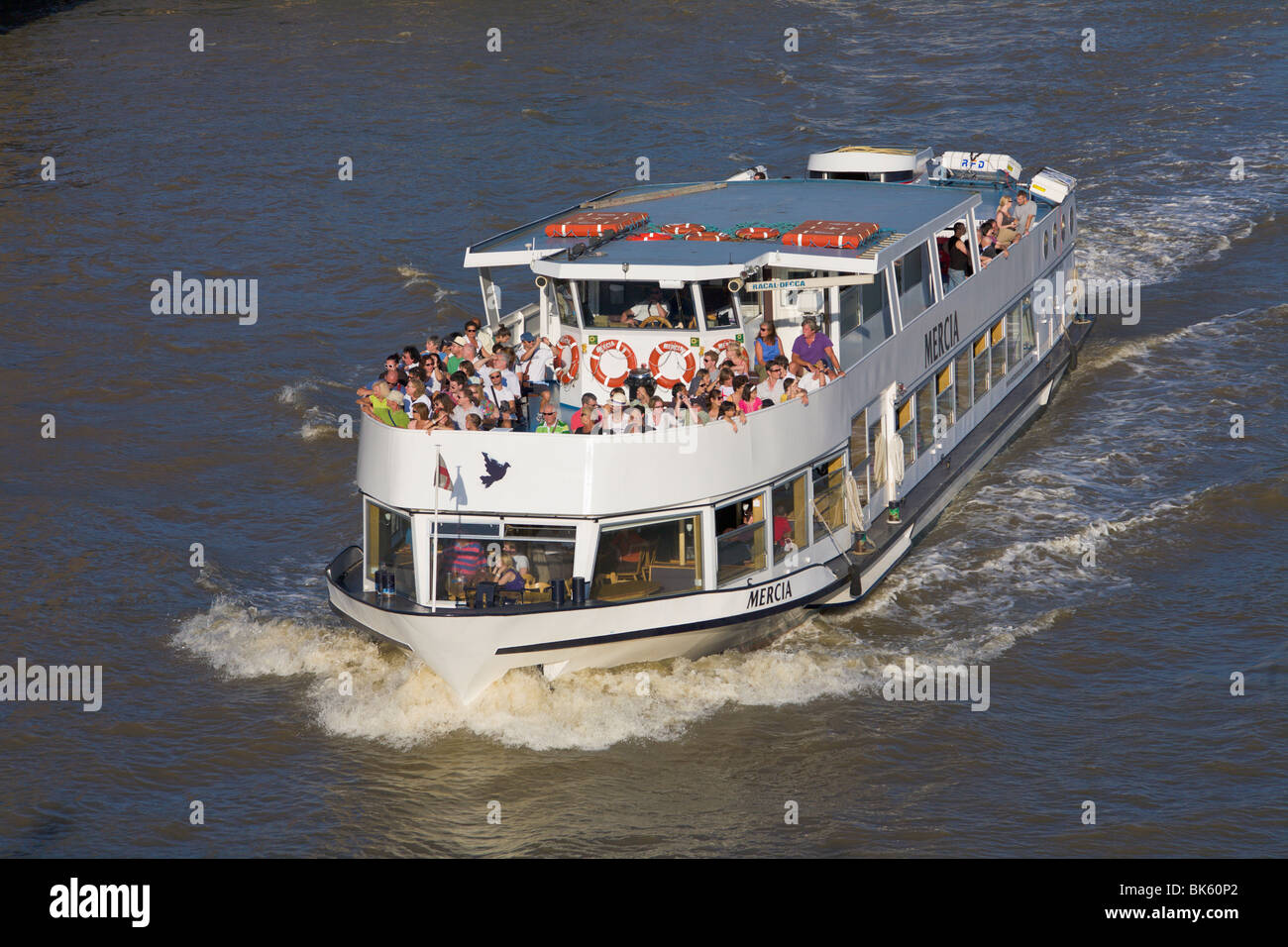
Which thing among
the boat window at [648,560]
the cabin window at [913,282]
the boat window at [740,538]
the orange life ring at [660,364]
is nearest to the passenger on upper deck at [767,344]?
the orange life ring at [660,364]

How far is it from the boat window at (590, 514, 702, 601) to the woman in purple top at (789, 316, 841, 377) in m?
2.89

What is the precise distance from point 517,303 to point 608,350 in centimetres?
1238

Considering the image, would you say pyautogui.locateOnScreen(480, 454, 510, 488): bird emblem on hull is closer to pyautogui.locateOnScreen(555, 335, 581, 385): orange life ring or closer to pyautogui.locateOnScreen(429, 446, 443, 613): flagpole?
pyautogui.locateOnScreen(429, 446, 443, 613): flagpole

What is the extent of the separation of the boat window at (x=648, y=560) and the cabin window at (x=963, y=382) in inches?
285

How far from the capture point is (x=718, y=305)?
19641 millimetres

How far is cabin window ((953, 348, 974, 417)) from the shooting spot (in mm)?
23578

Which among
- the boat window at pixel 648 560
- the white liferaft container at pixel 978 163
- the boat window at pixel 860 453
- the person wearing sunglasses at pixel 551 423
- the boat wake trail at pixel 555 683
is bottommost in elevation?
the boat wake trail at pixel 555 683

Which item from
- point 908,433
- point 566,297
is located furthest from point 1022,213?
point 566,297

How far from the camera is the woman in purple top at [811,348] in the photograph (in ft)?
63.2

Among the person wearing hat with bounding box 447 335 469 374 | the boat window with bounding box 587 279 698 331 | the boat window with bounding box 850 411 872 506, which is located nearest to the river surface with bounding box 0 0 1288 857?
the boat window with bounding box 850 411 872 506

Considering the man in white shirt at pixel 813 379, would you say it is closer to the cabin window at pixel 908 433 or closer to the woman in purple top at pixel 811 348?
the woman in purple top at pixel 811 348

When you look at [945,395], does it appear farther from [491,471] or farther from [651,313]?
[491,471]

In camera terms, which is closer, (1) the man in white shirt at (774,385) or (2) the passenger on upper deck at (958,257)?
(1) the man in white shirt at (774,385)

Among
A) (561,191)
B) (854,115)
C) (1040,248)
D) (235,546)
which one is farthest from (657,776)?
(854,115)
